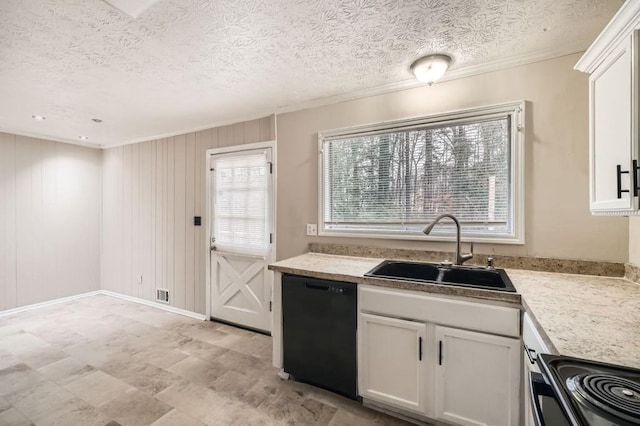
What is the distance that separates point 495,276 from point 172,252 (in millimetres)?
3687

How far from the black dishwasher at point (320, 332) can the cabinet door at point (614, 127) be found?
136 centimetres

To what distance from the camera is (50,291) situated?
4027mm

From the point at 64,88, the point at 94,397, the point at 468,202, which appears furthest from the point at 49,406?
the point at 468,202

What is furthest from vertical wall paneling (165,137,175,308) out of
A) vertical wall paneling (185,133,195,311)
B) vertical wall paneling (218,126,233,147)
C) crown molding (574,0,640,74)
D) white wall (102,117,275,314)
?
crown molding (574,0,640,74)

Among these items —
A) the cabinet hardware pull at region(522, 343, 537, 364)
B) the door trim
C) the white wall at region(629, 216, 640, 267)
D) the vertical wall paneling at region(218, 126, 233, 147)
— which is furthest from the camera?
the vertical wall paneling at region(218, 126, 233, 147)

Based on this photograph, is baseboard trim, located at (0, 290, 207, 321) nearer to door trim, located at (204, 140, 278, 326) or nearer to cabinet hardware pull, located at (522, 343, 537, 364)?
door trim, located at (204, 140, 278, 326)

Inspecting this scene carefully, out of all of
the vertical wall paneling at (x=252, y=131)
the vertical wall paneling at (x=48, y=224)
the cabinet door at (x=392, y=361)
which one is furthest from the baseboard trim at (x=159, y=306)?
the cabinet door at (x=392, y=361)

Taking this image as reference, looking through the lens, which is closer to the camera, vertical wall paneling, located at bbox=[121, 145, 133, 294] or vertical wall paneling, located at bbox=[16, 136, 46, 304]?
vertical wall paneling, located at bbox=[16, 136, 46, 304]

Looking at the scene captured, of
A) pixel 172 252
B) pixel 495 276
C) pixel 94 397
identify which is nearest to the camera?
pixel 495 276

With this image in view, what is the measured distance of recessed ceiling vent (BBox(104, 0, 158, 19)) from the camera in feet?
4.65

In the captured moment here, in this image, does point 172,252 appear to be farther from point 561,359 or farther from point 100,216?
point 561,359

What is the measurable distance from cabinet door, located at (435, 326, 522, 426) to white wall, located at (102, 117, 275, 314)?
8.13 ft

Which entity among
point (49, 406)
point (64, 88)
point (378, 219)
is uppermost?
point (64, 88)

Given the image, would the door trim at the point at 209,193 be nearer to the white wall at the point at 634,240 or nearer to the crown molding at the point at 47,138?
the crown molding at the point at 47,138
